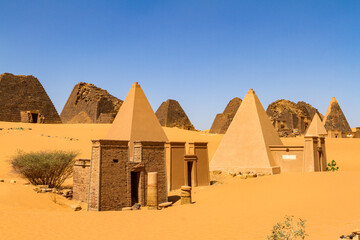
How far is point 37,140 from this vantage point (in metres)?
23.9

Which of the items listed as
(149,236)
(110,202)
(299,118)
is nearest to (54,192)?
(110,202)

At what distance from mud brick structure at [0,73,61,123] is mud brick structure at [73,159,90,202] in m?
20.3

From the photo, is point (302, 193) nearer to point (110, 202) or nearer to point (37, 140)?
point (110, 202)

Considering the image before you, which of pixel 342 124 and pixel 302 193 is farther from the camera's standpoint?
pixel 342 124

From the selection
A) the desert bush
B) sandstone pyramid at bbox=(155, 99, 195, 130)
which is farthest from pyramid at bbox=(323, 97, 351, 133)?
the desert bush

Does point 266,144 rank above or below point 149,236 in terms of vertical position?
above

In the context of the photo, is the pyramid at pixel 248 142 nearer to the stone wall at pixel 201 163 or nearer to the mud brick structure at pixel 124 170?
the stone wall at pixel 201 163

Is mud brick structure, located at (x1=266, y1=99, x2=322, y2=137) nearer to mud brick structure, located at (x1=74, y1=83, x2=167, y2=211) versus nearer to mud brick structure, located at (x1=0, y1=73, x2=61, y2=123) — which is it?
mud brick structure, located at (x1=0, y1=73, x2=61, y2=123)

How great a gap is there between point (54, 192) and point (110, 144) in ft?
14.0

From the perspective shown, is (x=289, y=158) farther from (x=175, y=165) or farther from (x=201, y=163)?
(x=175, y=165)

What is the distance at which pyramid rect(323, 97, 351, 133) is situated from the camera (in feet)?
158

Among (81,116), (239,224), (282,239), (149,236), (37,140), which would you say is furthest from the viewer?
(81,116)

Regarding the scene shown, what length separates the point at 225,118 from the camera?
42.6 m

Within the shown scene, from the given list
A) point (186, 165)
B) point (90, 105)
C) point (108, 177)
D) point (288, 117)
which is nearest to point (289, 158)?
point (186, 165)
